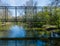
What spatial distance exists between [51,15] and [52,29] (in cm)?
132

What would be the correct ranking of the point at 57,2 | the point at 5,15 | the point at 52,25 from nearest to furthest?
the point at 5,15
the point at 57,2
the point at 52,25

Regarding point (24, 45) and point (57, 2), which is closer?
point (24, 45)

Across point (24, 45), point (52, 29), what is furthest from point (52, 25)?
point (24, 45)

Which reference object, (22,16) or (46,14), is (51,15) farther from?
(22,16)

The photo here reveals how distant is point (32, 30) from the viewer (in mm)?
12555

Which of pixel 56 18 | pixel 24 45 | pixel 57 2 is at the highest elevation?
pixel 57 2

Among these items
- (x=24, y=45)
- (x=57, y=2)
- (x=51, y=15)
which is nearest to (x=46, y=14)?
(x=51, y=15)

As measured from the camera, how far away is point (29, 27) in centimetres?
1266

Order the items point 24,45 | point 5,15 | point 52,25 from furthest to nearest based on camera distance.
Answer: point 52,25 → point 5,15 → point 24,45

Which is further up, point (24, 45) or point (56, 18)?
point (56, 18)

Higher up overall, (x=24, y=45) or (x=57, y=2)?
(x=57, y=2)

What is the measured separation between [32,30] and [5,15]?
2995 millimetres

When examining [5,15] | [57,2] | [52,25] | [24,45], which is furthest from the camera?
Result: [52,25]

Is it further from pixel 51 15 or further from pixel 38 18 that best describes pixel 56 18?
pixel 38 18
